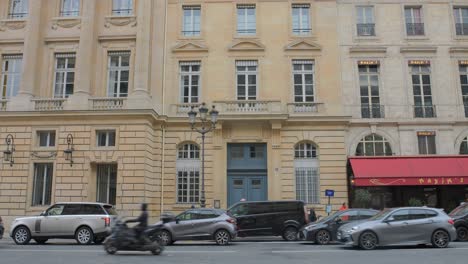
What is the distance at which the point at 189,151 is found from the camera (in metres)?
26.0

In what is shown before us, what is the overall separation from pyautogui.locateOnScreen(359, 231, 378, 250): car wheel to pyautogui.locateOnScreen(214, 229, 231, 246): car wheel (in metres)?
5.12

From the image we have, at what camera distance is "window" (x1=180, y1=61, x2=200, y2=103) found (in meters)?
26.6

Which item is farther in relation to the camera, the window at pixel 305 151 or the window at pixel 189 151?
the window at pixel 189 151

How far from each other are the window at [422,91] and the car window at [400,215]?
40.5ft

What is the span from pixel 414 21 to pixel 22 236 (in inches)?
966

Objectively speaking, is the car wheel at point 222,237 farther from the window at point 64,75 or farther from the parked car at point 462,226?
the window at point 64,75

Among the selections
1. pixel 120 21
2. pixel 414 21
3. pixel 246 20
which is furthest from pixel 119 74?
pixel 414 21

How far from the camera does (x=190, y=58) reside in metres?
26.8

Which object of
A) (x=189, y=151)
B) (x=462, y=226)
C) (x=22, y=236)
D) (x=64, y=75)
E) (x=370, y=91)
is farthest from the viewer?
(x=64, y=75)

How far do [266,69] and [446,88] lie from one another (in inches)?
426

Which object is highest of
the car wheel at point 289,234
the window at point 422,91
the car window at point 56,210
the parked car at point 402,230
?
the window at point 422,91

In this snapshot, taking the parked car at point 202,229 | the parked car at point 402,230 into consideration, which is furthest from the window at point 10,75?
the parked car at point 402,230

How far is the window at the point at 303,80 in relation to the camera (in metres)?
26.4

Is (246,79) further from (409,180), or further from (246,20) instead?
(409,180)
